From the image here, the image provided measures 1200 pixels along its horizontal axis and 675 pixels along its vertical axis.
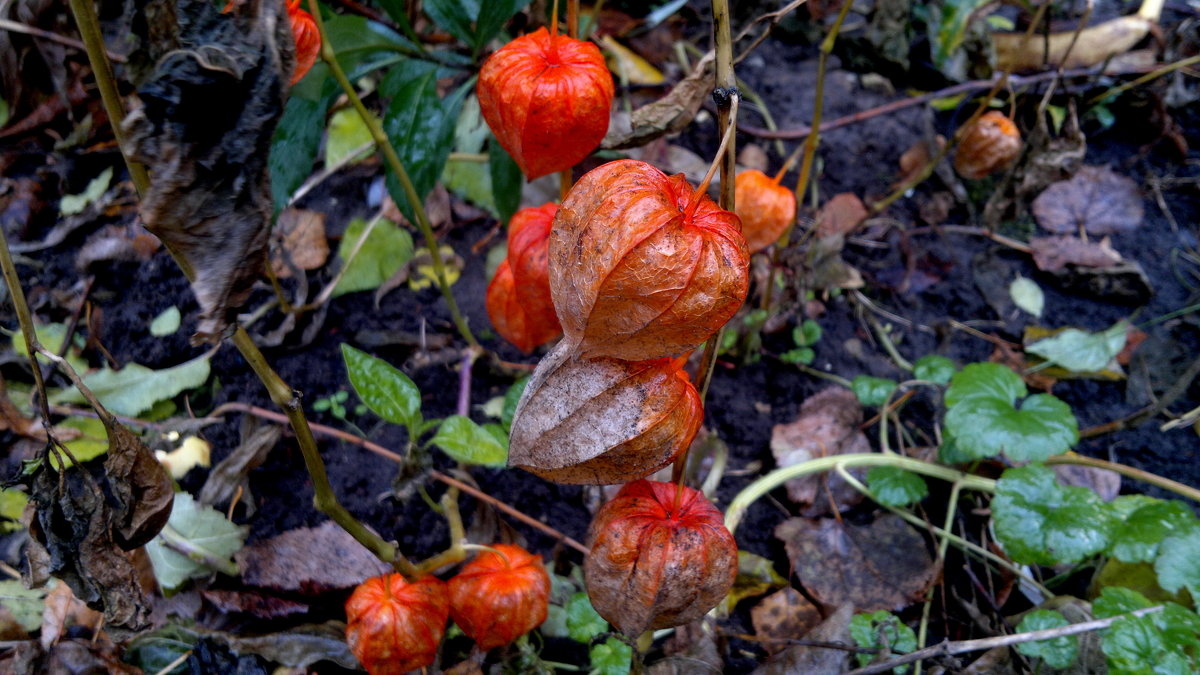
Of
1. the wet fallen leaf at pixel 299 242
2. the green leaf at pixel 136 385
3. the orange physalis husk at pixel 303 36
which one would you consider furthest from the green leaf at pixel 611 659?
the wet fallen leaf at pixel 299 242

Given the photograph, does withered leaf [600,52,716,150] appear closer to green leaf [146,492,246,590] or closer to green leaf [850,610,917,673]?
green leaf [850,610,917,673]

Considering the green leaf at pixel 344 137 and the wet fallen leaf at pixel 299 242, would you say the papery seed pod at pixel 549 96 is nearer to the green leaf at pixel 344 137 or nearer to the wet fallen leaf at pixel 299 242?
the wet fallen leaf at pixel 299 242

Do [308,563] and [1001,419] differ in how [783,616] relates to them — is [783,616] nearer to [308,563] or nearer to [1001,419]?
[1001,419]

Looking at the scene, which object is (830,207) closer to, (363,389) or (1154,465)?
(1154,465)

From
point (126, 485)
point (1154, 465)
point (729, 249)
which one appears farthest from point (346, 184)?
point (1154, 465)

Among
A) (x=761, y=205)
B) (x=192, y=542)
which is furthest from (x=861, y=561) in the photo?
(x=192, y=542)

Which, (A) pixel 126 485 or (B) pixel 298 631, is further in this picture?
(B) pixel 298 631
